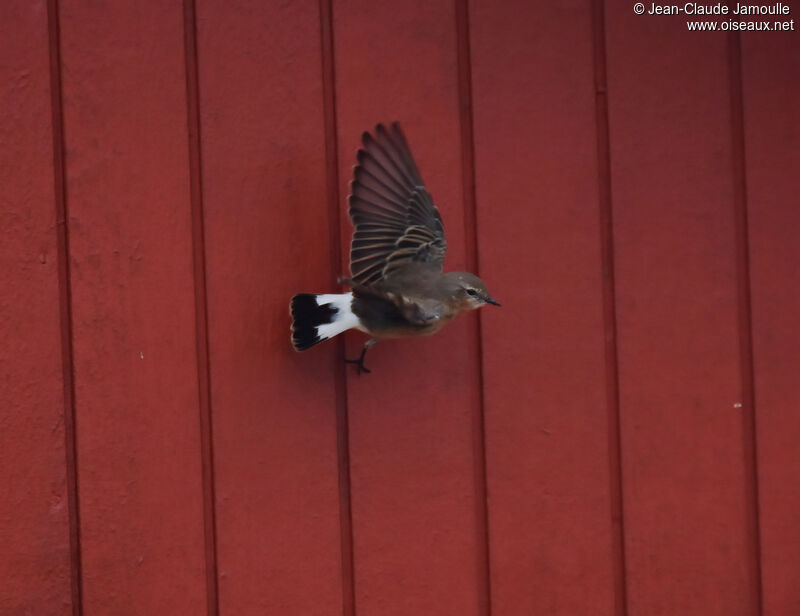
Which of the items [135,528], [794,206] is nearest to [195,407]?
[135,528]

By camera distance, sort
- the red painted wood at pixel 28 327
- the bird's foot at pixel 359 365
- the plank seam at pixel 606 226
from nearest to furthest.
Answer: the red painted wood at pixel 28 327 < the bird's foot at pixel 359 365 < the plank seam at pixel 606 226

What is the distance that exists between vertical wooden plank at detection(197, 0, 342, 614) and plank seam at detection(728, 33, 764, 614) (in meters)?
0.81

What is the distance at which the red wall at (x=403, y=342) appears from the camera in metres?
1.61

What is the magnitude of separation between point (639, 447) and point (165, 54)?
1.14 meters

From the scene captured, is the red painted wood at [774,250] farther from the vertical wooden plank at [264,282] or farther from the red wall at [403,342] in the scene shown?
the vertical wooden plank at [264,282]

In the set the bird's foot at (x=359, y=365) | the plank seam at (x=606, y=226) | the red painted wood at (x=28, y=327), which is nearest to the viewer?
the red painted wood at (x=28, y=327)

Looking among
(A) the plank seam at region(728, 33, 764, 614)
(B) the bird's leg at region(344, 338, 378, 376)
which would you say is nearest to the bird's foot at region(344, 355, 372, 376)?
(B) the bird's leg at region(344, 338, 378, 376)

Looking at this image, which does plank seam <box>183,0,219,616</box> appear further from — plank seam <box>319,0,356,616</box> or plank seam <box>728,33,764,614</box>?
plank seam <box>728,33,764,614</box>

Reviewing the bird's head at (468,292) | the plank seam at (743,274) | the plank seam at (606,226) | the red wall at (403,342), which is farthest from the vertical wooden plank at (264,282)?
the plank seam at (743,274)

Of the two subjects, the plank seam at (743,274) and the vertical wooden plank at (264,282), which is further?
the plank seam at (743,274)

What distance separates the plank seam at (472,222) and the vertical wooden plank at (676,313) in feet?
0.92

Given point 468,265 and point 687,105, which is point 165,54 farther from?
point 687,105

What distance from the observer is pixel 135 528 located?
164cm

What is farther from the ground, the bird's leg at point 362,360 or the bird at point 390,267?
the bird at point 390,267
